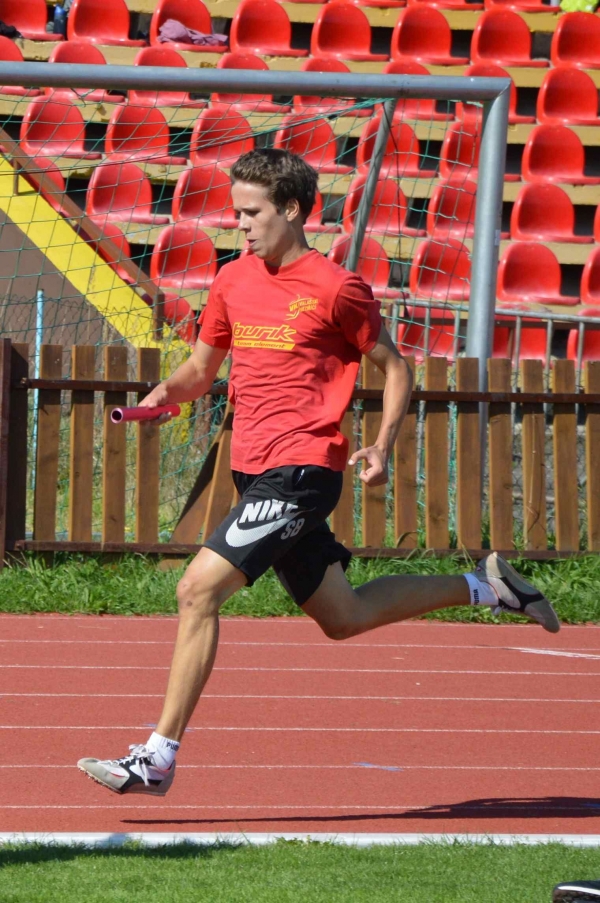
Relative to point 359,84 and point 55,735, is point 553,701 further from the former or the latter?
point 359,84

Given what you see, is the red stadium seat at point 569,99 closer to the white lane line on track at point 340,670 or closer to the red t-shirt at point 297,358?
the white lane line on track at point 340,670

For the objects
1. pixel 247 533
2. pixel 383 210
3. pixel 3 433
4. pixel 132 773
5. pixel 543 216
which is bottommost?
pixel 132 773

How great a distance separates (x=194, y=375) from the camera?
4652 millimetres

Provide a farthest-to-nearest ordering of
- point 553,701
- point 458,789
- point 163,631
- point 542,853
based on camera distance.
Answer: point 163,631, point 553,701, point 458,789, point 542,853

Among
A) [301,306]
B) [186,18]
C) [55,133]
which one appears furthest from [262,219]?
[186,18]

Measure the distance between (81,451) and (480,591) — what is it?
420 cm

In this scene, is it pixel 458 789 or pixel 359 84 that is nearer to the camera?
pixel 458 789

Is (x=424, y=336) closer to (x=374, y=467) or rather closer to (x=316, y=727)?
(x=316, y=727)

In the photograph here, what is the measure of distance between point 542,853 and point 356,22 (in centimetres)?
1311

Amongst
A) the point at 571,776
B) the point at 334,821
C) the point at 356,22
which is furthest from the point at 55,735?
the point at 356,22

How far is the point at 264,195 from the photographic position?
14.1ft

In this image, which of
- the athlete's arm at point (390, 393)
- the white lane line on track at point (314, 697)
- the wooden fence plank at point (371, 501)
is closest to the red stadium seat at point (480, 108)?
the wooden fence plank at point (371, 501)

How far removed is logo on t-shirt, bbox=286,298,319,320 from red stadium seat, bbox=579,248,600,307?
30.9ft

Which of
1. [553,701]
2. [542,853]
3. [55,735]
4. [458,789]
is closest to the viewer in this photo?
[542,853]
